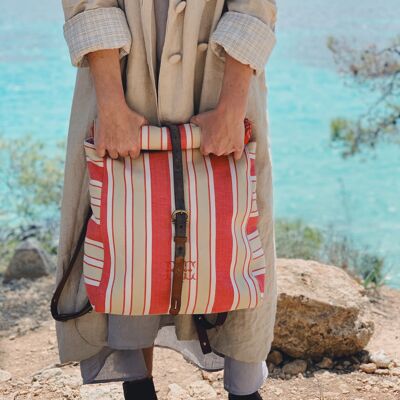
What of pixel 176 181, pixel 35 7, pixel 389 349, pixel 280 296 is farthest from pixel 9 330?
pixel 35 7

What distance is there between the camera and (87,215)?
75.4 inches

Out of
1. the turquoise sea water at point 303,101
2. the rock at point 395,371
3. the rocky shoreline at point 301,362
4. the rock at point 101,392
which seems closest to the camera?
the rock at point 101,392

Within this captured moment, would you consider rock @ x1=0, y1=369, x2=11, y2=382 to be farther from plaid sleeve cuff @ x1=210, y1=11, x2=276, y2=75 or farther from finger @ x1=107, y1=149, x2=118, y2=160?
plaid sleeve cuff @ x1=210, y1=11, x2=276, y2=75

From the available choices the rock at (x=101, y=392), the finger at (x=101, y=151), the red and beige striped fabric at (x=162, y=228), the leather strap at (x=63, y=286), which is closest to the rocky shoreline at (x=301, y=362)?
the rock at (x=101, y=392)

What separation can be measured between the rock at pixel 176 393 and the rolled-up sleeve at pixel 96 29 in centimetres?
125

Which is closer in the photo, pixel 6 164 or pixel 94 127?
pixel 94 127

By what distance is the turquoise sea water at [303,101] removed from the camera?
35.1 feet

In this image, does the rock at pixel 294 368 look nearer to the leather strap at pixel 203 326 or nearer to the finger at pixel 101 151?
the leather strap at pixel 203 326

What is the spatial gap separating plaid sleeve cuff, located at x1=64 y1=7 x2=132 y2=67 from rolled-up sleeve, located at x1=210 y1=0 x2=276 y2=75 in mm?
196

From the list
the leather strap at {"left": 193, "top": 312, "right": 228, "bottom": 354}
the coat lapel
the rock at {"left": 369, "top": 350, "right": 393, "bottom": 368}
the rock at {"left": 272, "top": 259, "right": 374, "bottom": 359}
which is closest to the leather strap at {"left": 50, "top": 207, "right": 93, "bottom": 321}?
the leather strap at {"left": 193, "top": 312, "right": 228, "bottom": 354}

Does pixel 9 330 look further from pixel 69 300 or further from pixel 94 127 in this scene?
pixel 94 127

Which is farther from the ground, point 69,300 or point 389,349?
point 69,300

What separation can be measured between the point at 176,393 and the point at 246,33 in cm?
133

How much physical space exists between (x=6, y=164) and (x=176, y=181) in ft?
16.7
